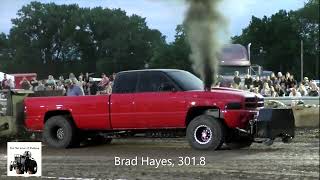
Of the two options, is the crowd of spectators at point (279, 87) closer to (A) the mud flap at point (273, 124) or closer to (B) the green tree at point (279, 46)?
(A) the mud flap at point (273, 124)

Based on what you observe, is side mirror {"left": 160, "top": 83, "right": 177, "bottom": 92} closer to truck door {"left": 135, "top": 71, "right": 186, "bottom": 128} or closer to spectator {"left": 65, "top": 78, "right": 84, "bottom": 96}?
truck door {"left": 135, "top": 71, "right": 186, "bottom": 128}

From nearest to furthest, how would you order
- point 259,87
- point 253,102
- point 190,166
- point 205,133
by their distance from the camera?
point 190,166 → point 205,133 → point 253,102 → point 259,87

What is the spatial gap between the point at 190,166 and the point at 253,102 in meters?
2.68

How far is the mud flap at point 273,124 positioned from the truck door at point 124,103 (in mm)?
2352

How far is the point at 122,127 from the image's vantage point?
11031 mm

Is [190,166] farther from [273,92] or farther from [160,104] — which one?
[273,92]

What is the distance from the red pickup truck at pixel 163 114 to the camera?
9.96 meters

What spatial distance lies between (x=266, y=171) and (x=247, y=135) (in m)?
2.64

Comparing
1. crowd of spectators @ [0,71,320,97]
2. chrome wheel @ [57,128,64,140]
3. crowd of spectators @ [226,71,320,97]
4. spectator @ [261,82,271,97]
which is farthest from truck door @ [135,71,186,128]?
spectator @ [261,82,271,97]

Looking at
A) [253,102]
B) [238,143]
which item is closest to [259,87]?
[238,143]

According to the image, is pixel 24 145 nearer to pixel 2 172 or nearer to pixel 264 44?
pixel 2 172

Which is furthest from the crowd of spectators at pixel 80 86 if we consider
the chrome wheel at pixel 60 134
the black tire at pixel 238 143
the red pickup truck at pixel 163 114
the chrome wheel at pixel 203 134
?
the black tire at pixel 238 143

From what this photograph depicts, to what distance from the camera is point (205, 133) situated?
1007 cm

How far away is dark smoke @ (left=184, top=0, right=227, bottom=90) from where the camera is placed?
20.7 ft
